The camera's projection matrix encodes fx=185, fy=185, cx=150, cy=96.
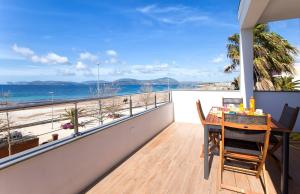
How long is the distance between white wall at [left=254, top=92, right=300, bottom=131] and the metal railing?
10.6 feet

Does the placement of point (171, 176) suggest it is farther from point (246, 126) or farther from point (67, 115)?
point (67, 115)

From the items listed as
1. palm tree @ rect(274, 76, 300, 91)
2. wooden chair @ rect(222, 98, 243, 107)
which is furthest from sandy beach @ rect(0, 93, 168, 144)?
palm tree @ rect(274, 76, 300, 91)

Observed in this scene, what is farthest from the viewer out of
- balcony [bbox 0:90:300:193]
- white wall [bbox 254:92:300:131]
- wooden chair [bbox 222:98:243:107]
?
white wall [bbox 254:92:300:131]

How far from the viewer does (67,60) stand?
37.7 metres

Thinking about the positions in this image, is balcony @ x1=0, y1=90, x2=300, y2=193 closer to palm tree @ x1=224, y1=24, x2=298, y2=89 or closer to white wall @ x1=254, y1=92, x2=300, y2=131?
white wall @ x1=254, y1=92, x2=300, y2=131

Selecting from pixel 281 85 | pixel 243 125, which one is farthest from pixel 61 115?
pixel 281 85

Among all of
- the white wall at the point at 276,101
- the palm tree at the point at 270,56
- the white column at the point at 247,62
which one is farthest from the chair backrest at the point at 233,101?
the palm tree at the point at 270,56

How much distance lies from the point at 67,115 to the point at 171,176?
1.55 m

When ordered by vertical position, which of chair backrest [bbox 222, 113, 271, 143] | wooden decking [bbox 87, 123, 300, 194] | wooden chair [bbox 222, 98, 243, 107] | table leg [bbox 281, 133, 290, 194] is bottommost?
wooden decking [bbox 87, 123, 300, 194]

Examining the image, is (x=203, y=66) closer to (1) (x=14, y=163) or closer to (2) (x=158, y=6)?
(2) (x=158, y=6)

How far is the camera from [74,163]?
206 cm

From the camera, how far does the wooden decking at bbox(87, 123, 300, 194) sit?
218cm

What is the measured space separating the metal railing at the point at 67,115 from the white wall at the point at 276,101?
10.6ft

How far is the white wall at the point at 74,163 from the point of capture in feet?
4.86
